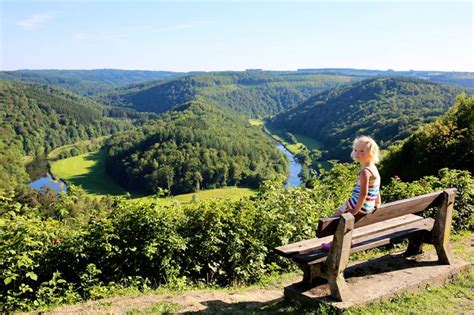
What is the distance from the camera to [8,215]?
6887mm

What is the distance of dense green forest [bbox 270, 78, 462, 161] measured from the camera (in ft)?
348

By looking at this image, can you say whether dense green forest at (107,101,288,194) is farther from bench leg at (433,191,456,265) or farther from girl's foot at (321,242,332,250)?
girl's foot at (321,242,332,250)

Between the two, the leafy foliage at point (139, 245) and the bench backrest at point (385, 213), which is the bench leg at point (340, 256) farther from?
the leafy foliage at point (139, 245)

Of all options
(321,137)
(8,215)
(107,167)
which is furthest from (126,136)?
(8,215)

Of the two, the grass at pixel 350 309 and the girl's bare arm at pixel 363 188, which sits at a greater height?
the girl's bare arm at pixel 363 188

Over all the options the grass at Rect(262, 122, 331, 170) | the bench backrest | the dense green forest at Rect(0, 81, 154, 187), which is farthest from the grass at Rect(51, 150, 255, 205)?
the bench backrest

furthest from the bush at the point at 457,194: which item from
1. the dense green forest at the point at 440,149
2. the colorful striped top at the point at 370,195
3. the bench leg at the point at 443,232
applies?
the dense green forest at the point at 440,149

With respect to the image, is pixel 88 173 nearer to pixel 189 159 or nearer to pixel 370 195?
pixel 189 159

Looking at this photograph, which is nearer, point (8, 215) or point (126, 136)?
point (8, 215)

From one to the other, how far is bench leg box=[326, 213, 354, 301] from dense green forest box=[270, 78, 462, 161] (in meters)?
90.9

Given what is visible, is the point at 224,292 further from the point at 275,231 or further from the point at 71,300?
the point at 71,300

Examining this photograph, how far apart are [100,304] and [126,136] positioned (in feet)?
449

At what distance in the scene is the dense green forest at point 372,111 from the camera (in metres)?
106

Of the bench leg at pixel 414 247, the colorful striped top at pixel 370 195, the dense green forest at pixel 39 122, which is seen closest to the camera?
the colorful striped top at pixel 370 195
